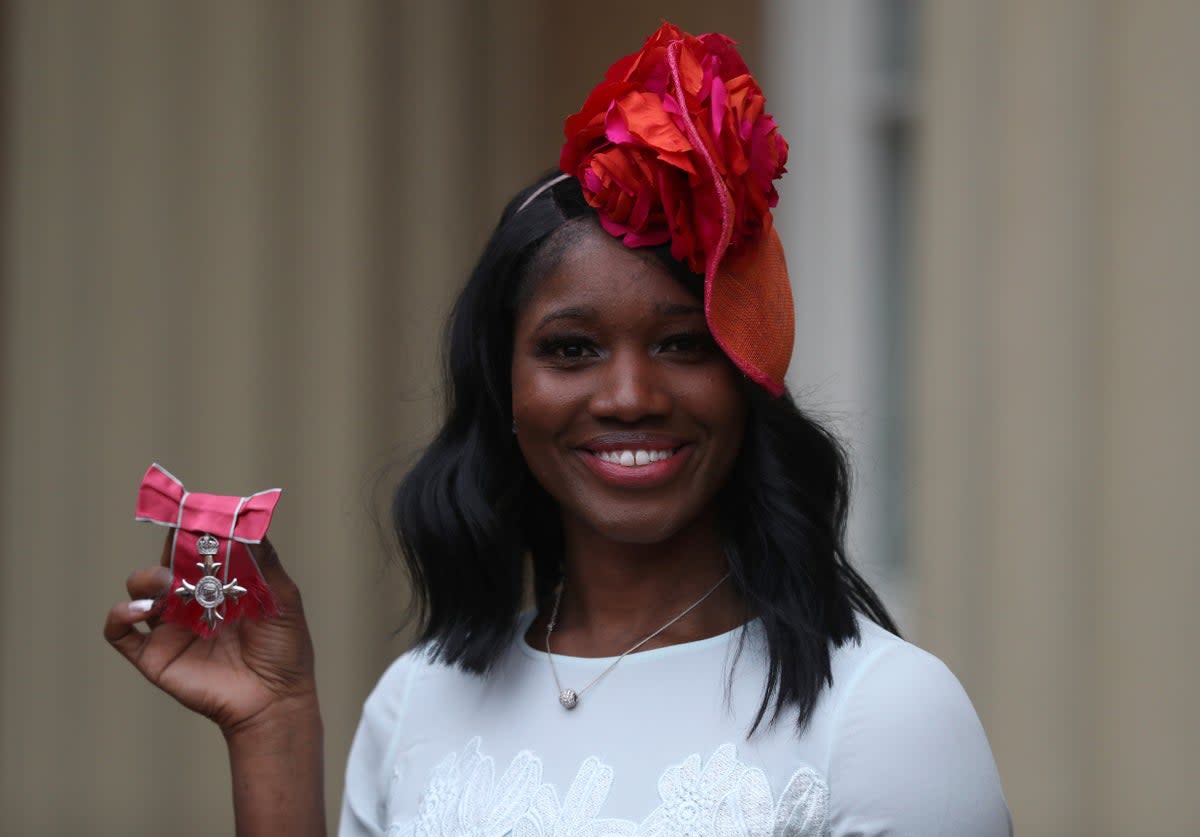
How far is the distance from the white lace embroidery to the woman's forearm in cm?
15

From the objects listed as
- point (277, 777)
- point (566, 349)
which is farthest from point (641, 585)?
point (277, 777)

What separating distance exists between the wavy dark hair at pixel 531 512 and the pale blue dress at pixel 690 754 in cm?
4

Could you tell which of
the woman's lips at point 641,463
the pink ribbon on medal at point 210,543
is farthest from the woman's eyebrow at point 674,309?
the pink ribbon on medal at point 210,543

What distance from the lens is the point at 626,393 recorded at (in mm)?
1791

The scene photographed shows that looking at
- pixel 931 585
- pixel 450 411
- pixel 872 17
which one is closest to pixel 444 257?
pixel 872 17

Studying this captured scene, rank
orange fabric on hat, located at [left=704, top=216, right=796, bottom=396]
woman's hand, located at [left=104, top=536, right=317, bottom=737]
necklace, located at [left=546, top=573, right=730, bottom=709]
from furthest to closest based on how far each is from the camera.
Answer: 1. woman's hand, located at [left=104, top=536, right=317, bottom=737]
2. necklace, located at [left=546, top=573, right=730, bottom=709]
3. orange fabric on hat, located at [left=704, top=216, right=796, bottom=396]

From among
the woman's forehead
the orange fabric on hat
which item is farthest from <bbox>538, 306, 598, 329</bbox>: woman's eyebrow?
the orange fabric on hat

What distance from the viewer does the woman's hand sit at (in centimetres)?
202

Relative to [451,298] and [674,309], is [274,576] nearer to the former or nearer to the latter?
[674,309]

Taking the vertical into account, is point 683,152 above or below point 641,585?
above

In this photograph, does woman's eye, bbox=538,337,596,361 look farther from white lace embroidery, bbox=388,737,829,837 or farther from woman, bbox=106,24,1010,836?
white lace embroidery, bbox=388,737,829,837

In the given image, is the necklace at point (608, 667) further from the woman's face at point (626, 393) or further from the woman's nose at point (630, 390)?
the woman's nose at point (630, 390)

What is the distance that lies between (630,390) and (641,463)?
0.09 metres

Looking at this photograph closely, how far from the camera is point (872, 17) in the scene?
4.29m
